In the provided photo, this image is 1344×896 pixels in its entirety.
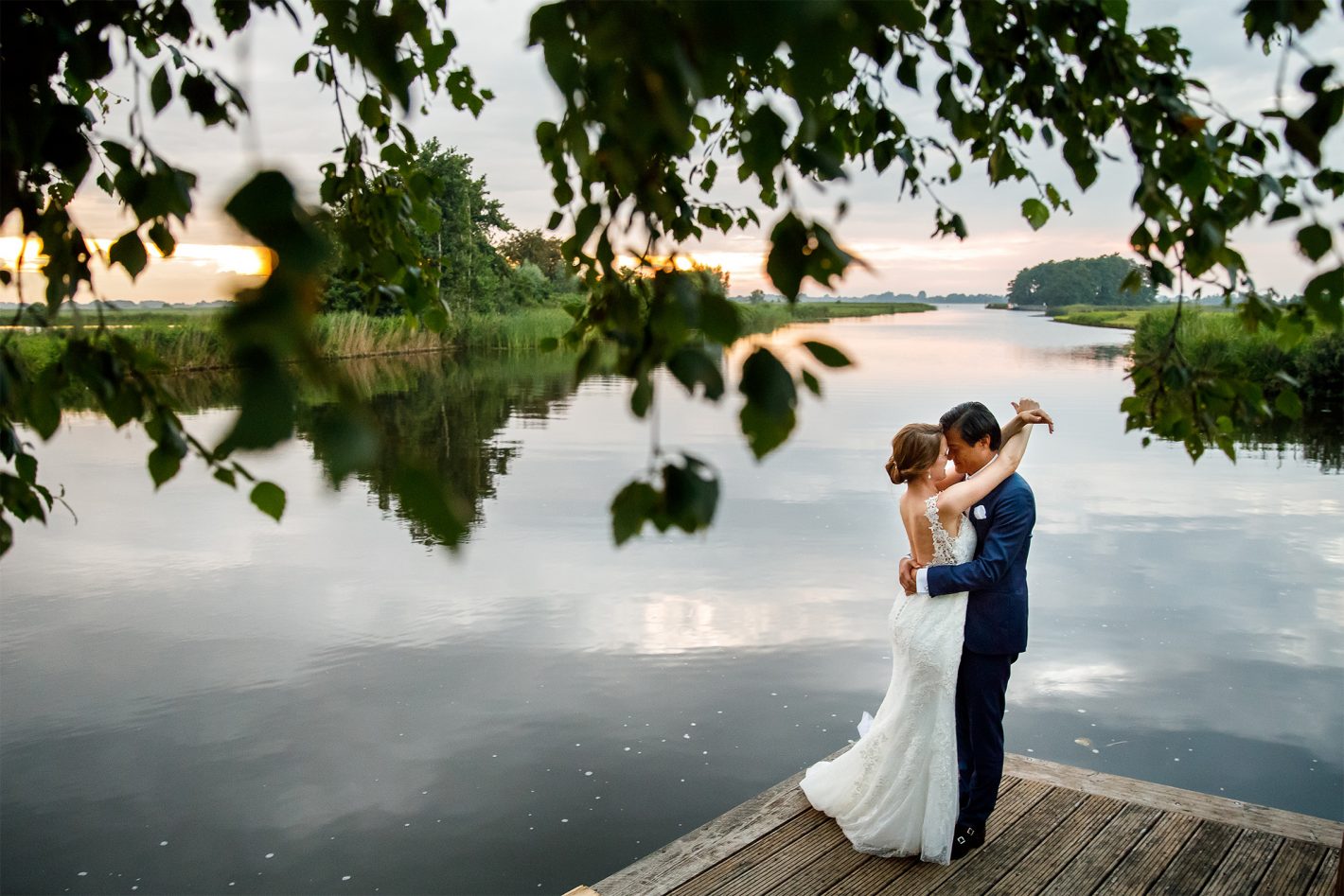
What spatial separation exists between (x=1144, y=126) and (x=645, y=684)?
5.24m

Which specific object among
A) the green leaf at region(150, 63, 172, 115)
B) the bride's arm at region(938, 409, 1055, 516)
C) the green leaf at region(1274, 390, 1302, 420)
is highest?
the green leaf at region(150, 63, 172, 115)

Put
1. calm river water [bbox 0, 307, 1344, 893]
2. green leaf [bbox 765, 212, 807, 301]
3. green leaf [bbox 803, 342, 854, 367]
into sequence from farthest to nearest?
calm river water [bbox 0, 307, 1344, 893]
green leaf [bbox 765, 212, 807, 301]
green leaf [bbox 803, 342, 854, 367]

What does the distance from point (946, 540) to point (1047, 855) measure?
47.1 inches

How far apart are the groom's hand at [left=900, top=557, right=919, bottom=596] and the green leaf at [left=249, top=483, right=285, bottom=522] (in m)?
2.65

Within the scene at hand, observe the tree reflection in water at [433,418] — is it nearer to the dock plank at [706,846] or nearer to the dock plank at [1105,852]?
the dock plank at [706,846]

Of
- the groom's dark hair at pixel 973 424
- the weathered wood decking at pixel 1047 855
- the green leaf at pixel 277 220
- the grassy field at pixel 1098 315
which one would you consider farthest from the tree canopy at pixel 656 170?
the grassy field at pixel 1098 315

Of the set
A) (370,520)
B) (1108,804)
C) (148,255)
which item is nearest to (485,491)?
(370,520)

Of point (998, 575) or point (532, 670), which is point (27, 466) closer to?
point (998, 575)

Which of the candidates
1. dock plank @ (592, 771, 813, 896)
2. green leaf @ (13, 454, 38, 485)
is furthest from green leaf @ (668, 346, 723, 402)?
dock plank @ (592, 771, 813, 896)

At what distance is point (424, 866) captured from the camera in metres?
4.59

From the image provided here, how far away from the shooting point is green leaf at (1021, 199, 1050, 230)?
9.98 ft

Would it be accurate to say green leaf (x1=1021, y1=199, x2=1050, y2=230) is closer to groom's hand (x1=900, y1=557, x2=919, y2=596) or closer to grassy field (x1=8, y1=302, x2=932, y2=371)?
groom's hand (x1=900, y1=557, x2=919, y2=596)

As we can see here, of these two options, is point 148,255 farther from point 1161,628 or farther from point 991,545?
point 1161,628

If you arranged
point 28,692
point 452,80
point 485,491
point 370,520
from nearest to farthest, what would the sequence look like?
1. point 452,80
2. point 28,692
3. point 370,520
4. point 485,491
